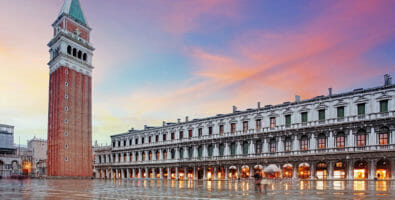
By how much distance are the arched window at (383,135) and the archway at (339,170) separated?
571cm

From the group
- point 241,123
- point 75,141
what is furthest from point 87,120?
point 241,123

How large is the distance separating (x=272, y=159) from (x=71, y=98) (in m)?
46.4

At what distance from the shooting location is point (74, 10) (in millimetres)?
81562

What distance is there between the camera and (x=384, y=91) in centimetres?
4356

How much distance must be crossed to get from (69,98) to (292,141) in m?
48.8

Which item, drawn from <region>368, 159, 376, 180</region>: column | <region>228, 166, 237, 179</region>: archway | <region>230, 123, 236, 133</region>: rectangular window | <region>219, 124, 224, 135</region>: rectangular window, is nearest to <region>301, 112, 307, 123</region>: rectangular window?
<region>368, 159, 376, 180</region>: column

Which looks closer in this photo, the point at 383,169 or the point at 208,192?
the point at 208,192

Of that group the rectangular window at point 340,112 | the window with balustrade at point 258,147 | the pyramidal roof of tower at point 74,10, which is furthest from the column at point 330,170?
the pyramidal roof of tower at point 74,10

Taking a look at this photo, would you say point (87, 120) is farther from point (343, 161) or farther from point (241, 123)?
point (343, 161)

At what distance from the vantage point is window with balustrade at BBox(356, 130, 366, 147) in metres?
44.5

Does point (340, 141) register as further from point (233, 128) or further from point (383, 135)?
point (233, 128)

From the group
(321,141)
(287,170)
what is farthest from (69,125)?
(321,141)

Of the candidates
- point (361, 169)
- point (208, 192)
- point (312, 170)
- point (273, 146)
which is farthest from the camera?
point (273, 146)

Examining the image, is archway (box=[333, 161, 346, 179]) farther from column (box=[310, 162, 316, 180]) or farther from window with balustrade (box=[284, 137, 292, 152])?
window with balustrade (box=[284, 137, 292, 152])
